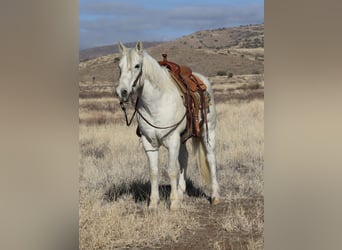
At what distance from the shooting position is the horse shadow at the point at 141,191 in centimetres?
250

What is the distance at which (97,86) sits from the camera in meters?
2.39

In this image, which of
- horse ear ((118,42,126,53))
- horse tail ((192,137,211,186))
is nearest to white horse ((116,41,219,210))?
horse tail ((192,137,211,186))

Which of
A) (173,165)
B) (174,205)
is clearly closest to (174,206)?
(174,205)

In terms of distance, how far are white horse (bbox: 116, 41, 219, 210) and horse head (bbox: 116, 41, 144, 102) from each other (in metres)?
0.06

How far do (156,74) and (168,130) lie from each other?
11.1 inches

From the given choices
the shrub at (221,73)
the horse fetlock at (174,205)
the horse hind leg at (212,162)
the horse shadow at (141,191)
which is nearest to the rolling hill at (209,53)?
the shrub at (221,73)

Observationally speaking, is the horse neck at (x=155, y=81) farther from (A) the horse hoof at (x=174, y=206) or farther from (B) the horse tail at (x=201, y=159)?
(A) the horse hoof at (x=174, y=206)

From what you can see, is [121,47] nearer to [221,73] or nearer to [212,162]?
[221,73]
